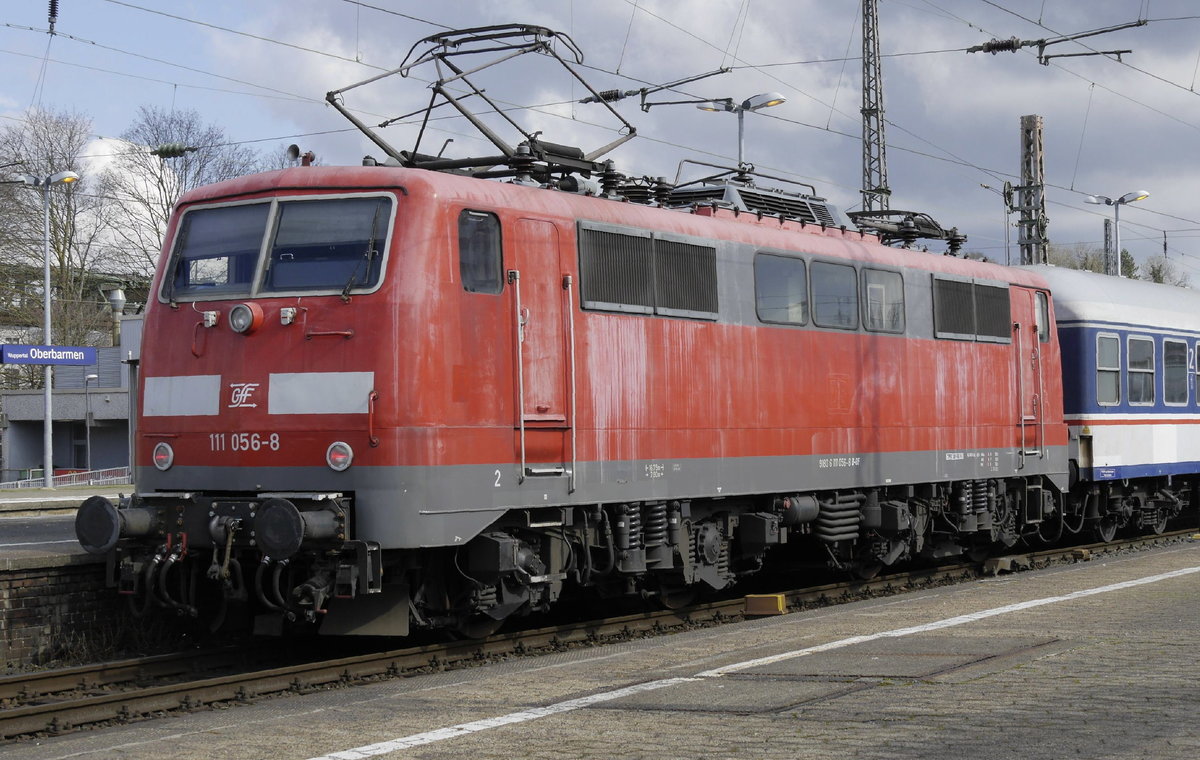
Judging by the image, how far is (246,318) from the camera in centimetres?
1066

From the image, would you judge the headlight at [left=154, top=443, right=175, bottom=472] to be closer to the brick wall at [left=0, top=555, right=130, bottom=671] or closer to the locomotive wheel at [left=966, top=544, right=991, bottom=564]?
the brick wall at [left=0, top=555, right=130, bottom=671]

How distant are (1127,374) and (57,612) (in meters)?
16.4

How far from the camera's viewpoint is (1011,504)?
18625 mm

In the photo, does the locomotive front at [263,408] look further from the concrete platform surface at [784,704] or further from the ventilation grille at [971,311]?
the ventilation grille at [971,311]

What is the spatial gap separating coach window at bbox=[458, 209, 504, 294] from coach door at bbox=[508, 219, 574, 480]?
0.16 m

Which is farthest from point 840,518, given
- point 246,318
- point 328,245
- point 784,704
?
point 246,318

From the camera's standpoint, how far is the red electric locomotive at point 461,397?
10398 mm

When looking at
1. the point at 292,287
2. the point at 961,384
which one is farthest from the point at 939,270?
the point at 292,287

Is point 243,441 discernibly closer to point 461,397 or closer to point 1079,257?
point 461,397

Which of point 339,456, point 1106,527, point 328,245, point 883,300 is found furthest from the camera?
point 1106,527

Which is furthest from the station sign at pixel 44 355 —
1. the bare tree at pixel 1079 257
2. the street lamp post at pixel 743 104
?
the bare tree at pixel 1079 257

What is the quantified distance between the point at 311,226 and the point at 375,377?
1440 millimetres

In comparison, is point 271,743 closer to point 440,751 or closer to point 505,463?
point 440,751

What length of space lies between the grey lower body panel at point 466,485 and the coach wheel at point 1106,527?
9.46 meters
